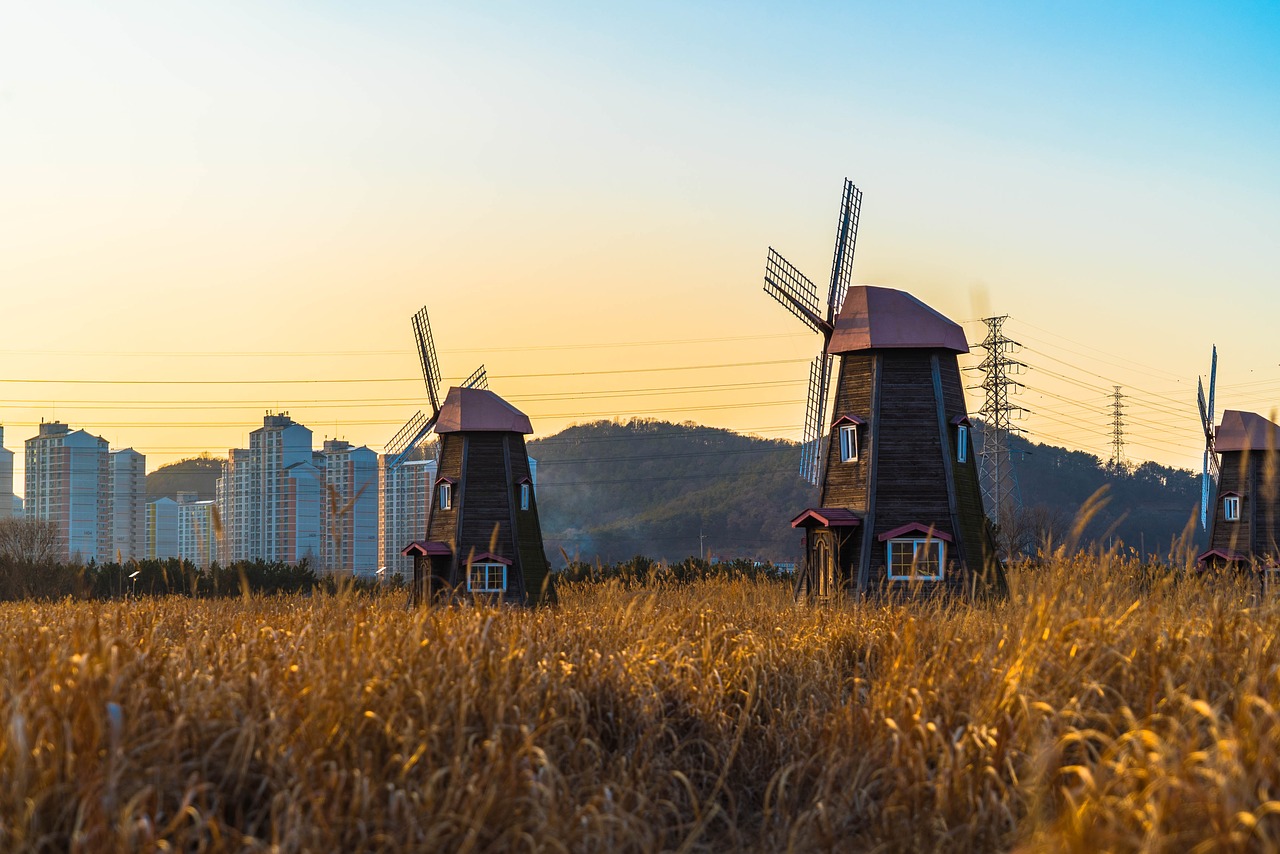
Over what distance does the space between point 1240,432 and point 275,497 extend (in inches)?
3422

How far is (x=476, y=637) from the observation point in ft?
23.6

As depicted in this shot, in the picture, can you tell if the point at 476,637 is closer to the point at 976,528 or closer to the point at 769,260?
the point at 976,528

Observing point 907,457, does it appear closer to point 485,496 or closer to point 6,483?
point 485,496

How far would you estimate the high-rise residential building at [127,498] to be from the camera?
351 feet

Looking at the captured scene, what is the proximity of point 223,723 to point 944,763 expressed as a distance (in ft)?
11.5

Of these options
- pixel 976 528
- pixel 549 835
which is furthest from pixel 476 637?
pixel 976 528

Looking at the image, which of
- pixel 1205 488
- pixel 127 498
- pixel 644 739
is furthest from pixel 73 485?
pixel 644 739

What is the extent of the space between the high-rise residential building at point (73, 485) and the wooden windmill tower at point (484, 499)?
8157 cm

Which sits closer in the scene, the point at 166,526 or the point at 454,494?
the point at 454,494

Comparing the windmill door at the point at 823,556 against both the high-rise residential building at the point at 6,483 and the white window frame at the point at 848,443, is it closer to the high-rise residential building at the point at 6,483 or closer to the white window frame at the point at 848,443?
the white window frame at the point at 848,443

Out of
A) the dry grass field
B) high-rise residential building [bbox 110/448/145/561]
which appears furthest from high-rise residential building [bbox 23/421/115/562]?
the dry grass field

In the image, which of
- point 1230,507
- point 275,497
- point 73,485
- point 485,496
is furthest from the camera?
point 275,497

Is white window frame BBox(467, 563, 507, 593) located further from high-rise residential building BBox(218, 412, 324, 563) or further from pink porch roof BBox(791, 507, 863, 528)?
high-rise residential building BBox(218, 412, 324, 563)

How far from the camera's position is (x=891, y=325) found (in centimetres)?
2256
